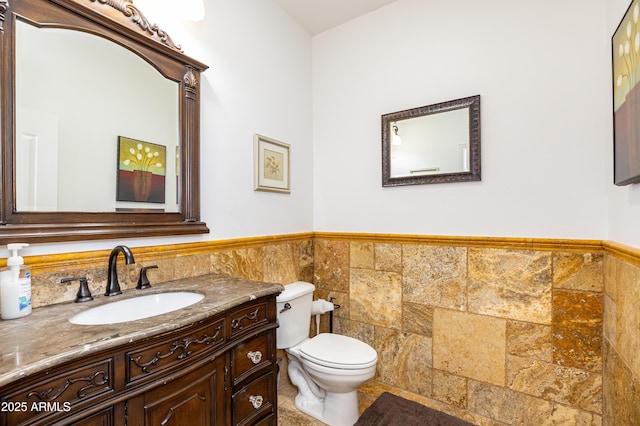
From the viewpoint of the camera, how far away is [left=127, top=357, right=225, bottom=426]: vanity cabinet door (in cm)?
95

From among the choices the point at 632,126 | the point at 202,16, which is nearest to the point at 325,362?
the point at 632,126

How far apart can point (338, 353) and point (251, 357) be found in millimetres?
692

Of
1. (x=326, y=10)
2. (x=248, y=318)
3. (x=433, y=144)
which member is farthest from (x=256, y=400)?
(x=326, y=10)

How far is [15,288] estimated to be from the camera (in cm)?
103

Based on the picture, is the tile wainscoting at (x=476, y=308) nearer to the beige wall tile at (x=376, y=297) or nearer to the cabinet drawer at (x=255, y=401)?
the beige wall tile at (x=376, y=297)

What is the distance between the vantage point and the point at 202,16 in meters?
1.67

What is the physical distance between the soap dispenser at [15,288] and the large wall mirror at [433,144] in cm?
202

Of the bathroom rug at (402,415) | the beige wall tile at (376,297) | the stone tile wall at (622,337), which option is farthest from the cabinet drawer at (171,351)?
the stone tile wall at (622,337)

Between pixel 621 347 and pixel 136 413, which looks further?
pixel 621 347

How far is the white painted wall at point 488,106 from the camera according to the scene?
1677 mm

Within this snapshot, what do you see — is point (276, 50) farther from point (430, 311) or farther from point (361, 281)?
point (430, 311)

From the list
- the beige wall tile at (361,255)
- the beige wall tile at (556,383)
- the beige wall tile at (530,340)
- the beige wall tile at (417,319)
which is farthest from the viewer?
the beige wall tile at (361,255)

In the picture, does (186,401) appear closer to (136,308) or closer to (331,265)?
(136,308)

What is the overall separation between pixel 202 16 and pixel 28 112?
974 millimetres
